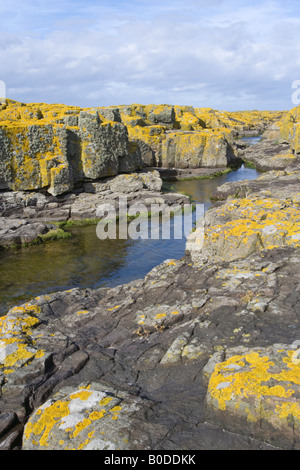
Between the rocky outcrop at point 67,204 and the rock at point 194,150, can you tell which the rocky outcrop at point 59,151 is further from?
the rock at point 194,150

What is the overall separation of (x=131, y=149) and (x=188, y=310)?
41.0 m

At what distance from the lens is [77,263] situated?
91.2ft

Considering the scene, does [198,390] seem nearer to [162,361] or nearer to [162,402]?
[162,402]

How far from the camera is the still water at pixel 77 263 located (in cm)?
2359

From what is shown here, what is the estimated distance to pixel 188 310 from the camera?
11.3m

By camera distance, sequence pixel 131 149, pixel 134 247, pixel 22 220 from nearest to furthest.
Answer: pixel 134 247 → pixel 22 220 → pixel 131 149

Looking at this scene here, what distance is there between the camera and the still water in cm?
2359

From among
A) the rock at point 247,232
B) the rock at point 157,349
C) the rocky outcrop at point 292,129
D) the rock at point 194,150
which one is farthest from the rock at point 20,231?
the rocky outcrop at point 292,129

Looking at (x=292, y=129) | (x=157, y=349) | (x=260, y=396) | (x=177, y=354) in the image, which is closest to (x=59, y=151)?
(x=157, y=349)

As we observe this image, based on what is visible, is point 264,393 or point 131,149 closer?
point 264,393

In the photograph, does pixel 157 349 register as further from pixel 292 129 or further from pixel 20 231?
pixel 292 129

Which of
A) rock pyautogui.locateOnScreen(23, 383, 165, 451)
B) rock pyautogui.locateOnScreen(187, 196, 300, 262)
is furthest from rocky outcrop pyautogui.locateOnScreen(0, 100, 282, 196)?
rock pyautogui.locateOnScreen(23, 383, 165, 451)

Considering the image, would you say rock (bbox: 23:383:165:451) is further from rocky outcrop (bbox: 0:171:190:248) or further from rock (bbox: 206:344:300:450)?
rocky outcrop (bbox: 0:171:190:248)
